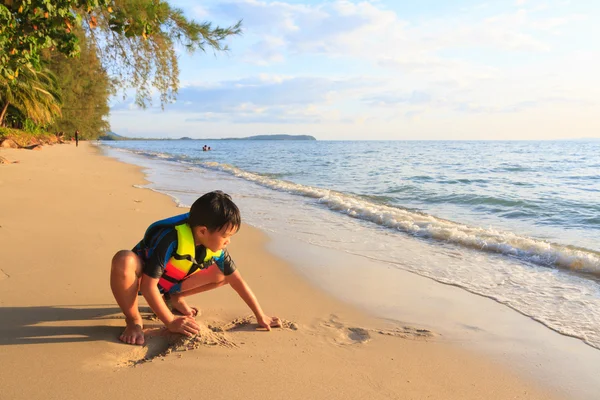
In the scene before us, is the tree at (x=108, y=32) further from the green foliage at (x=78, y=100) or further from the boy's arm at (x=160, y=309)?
the green foliage at (x=78, y=100)

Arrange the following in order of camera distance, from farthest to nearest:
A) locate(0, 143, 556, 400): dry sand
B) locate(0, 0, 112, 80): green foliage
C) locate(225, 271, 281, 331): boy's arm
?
locate(0, 0, 112, 80): green foliage < locate(225, 271, 281, 331): boy's arm < locate(0, 143, 556, 400): dry sand

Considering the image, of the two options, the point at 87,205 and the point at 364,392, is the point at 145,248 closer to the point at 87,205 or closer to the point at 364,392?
the point at 364,392

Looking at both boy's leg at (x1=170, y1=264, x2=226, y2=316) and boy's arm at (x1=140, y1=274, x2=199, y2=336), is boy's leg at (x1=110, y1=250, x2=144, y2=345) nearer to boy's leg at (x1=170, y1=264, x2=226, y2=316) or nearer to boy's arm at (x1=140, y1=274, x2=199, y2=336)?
boy's arm at (x1=140, y1=274, x2=199, y2=336)

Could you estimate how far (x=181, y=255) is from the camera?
106 inches

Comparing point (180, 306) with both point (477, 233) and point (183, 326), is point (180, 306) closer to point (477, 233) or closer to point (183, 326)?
point (183, 326)

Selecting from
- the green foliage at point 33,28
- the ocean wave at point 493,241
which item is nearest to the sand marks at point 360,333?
the ocean wave at point 493,241

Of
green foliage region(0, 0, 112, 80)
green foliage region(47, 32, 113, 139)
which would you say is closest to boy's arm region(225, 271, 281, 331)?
green foliage region(0, 0, 112, 80)

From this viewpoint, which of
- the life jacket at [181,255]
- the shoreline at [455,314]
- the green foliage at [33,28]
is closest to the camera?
the life jacket at [181,255]

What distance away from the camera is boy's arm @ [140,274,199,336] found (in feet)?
8.53

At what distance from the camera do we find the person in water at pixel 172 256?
8.34 ft

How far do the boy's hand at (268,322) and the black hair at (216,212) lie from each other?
32.3 inches

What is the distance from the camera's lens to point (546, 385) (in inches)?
100

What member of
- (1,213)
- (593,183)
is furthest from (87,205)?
(593,183)

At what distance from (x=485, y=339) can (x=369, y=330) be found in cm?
83
